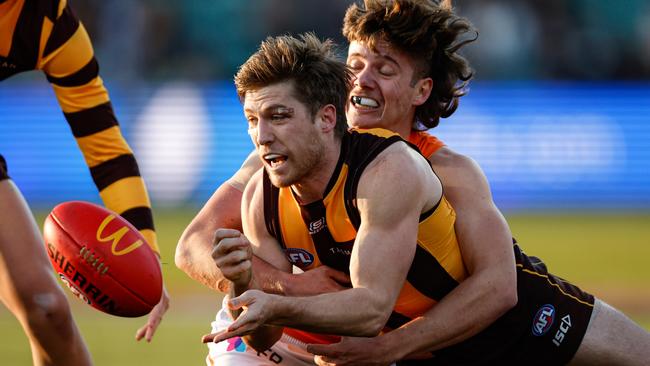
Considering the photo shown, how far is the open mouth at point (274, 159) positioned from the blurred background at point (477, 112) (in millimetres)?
9350

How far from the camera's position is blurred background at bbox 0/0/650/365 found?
52.9 feet

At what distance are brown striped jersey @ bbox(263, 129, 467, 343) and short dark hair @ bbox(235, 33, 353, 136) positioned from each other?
183 mm

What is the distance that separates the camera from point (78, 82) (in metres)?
5.66

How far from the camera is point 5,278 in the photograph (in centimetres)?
496

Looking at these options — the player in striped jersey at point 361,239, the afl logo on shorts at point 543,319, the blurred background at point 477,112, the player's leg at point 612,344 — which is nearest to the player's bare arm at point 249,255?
the player in striped jersey at point 361,239

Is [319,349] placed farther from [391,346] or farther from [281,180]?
[281,180]

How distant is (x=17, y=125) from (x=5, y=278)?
457 inches

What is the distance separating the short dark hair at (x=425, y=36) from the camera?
5699 mm

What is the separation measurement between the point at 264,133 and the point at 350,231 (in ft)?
1.81

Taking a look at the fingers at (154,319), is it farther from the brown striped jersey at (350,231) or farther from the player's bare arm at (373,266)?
the player's bare arm at (373,266)

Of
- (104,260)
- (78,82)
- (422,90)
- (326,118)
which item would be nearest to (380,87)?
(422,90)

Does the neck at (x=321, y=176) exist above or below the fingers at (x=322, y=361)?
above

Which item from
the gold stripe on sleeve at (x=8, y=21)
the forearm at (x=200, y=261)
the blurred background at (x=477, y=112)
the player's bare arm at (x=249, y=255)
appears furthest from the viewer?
the blurred background at (x=477, y=112)

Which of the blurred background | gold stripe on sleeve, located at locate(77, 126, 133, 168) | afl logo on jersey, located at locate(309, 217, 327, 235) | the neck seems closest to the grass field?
the blurred background
